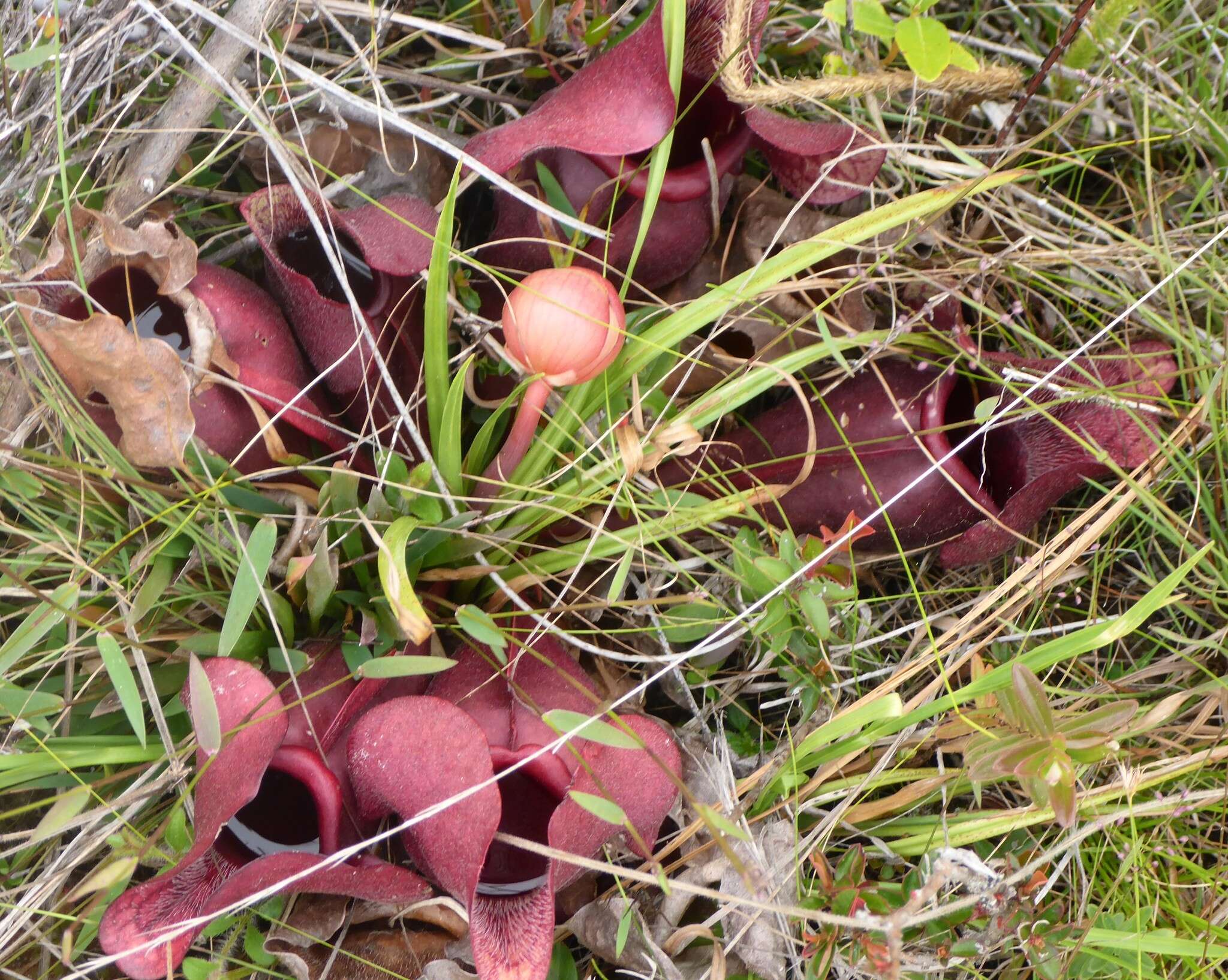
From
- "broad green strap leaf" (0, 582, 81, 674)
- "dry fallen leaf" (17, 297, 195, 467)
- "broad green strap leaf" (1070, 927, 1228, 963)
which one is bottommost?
"broad green strap leaf" (1070, 927, 1228, 963)

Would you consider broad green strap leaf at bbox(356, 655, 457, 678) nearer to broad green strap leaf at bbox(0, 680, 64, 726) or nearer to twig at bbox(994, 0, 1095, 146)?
broad green strap leaf at bbox(0, 680, 64, 726)

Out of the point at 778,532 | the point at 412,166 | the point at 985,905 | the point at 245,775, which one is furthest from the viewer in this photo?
the point at 412,166

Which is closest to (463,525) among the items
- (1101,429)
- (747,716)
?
(747,716)

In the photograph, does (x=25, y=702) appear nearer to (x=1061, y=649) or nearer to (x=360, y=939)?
(x=360, y=939)

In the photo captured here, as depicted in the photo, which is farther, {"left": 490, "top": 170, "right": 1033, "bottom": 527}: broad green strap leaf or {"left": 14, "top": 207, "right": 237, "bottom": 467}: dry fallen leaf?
{"left": 490, "top": 170, "right": 1033, "bottom": 527}: broad green strap leaf

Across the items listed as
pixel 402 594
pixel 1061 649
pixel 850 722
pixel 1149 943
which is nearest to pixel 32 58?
pixel 402 594

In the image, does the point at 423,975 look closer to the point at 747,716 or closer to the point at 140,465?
the point at 747,716

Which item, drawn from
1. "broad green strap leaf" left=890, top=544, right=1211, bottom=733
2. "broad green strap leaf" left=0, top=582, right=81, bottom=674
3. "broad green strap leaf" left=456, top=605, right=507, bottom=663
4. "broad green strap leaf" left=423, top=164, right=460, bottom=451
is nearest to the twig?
"broad green strap leaf" left=890, top=544, right=1211, bottom=733
